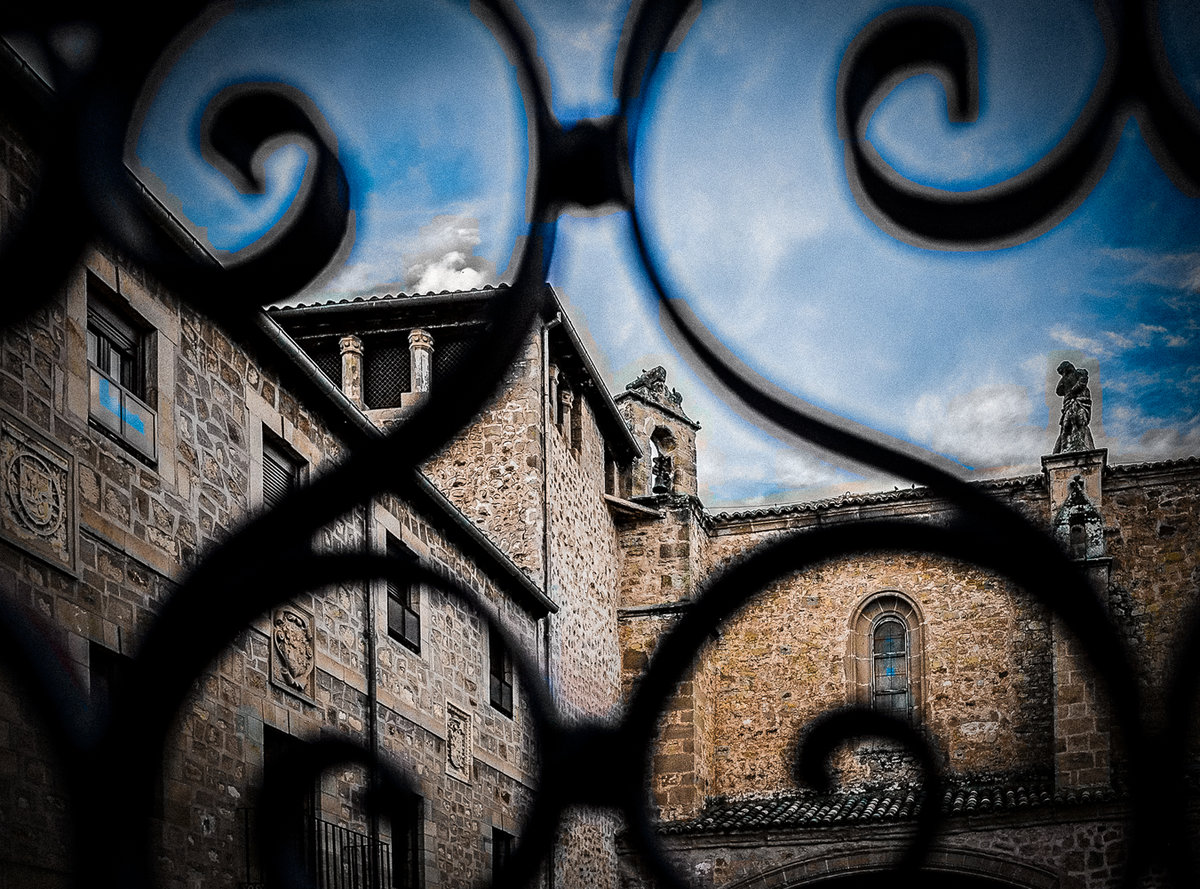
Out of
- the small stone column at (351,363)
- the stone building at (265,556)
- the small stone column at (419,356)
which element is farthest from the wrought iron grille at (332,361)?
the small stone column at (419,356)

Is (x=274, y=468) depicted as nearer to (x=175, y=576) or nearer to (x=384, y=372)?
(x=175, y=576)

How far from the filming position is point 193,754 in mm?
9641

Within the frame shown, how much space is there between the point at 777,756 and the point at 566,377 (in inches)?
324

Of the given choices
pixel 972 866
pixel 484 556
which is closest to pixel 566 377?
pixel 484 556

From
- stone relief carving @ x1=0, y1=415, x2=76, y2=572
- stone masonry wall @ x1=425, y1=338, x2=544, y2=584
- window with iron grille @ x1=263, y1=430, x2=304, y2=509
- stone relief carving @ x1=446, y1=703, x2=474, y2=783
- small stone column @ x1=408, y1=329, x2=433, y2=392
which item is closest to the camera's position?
stone relief carving @ x1=0, y1=415, x2=76, y2=572

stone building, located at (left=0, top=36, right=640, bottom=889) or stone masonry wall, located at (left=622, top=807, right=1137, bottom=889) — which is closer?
stone building, located at (left=0, top=36, right=640, bottom=889)

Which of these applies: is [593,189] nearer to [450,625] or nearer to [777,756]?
[450,625]

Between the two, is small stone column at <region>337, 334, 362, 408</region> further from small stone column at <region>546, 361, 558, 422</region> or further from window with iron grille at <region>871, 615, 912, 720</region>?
window with iron grille at <region>871, 615, 912, 720</region>

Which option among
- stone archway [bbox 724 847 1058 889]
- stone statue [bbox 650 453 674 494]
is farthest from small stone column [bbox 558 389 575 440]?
stone archway [bbox 724 847 1058 889]

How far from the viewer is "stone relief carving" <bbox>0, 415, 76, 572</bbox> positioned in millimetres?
7805

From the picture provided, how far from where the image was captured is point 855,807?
2302 centimetres

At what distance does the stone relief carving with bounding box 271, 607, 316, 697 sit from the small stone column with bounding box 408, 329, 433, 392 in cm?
904

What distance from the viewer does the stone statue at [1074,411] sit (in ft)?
78.8

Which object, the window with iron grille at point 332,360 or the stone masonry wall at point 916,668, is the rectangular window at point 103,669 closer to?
the window with iron grille at point 332,360
